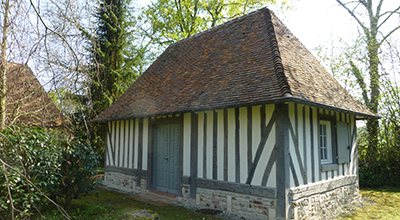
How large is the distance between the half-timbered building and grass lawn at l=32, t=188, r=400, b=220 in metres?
0.48

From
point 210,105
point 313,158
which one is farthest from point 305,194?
point 210,105

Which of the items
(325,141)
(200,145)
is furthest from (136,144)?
(325,141)

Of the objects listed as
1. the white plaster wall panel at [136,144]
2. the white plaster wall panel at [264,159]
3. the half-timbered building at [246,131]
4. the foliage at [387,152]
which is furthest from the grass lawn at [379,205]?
the white plaster wall panel at [136,144]

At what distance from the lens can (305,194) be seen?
5.39 meters

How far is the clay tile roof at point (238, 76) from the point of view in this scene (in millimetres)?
5617

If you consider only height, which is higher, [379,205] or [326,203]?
[326,203]

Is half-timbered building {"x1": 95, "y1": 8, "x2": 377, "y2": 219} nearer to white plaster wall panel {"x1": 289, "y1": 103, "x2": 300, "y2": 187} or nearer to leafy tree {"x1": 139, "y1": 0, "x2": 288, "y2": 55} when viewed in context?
white plaster wall panel {"x1": 289, "y1": 103, "x2": 300, "y2": 187}

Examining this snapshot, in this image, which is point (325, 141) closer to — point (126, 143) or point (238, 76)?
point (238, 76)

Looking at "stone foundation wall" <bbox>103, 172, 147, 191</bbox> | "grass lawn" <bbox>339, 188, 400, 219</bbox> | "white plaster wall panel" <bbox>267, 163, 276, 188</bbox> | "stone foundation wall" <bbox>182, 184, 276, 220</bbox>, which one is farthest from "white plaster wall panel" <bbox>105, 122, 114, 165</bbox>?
"grass lawn" <bbox>339, 188, 400, 219</bbox>

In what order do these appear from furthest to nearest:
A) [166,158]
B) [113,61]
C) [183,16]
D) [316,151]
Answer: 1. [183,16]
2. [113,61]
3. [166,158]
4. [316,151]

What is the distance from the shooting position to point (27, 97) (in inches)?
124

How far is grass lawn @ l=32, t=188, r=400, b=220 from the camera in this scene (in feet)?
18.6

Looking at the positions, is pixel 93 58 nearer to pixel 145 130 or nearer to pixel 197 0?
pixel 145 130

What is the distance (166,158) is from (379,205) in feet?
18.3
